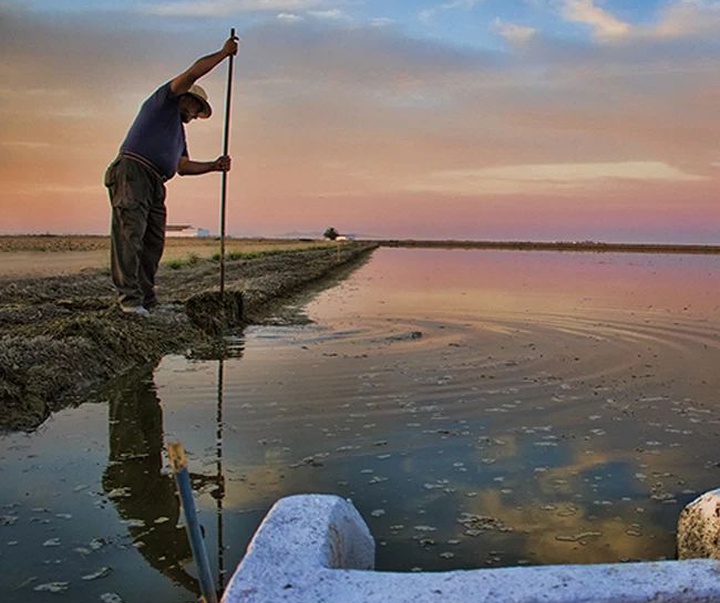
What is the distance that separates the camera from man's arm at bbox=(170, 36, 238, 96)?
22.2 ft

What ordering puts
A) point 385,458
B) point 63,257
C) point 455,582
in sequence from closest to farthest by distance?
point 455,582
point 385,458
point 63,257

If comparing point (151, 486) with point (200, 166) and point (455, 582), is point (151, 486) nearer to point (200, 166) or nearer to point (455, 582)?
point (455, 582)

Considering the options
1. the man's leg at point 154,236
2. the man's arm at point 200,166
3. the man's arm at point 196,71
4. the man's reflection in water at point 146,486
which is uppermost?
the man's arm at point 196,71

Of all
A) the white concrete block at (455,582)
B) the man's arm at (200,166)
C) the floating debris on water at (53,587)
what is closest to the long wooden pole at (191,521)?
the white concrete block at (455,582)

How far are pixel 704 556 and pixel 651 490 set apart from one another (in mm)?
1030

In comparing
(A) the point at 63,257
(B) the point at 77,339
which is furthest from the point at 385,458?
(A) the point at 63,257

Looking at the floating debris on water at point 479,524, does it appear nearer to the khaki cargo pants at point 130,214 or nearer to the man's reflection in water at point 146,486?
the man's reflection in water at point 146,486

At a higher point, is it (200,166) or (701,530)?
(200,166)

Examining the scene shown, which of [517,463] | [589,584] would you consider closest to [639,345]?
[517,463]

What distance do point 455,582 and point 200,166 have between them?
675 centimetres

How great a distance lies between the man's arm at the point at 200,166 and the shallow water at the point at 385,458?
1955mm

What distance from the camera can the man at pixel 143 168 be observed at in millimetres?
7121

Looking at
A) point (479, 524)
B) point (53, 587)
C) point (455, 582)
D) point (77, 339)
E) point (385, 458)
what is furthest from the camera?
point (77, 339)

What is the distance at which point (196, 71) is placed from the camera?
6809 millimetres
